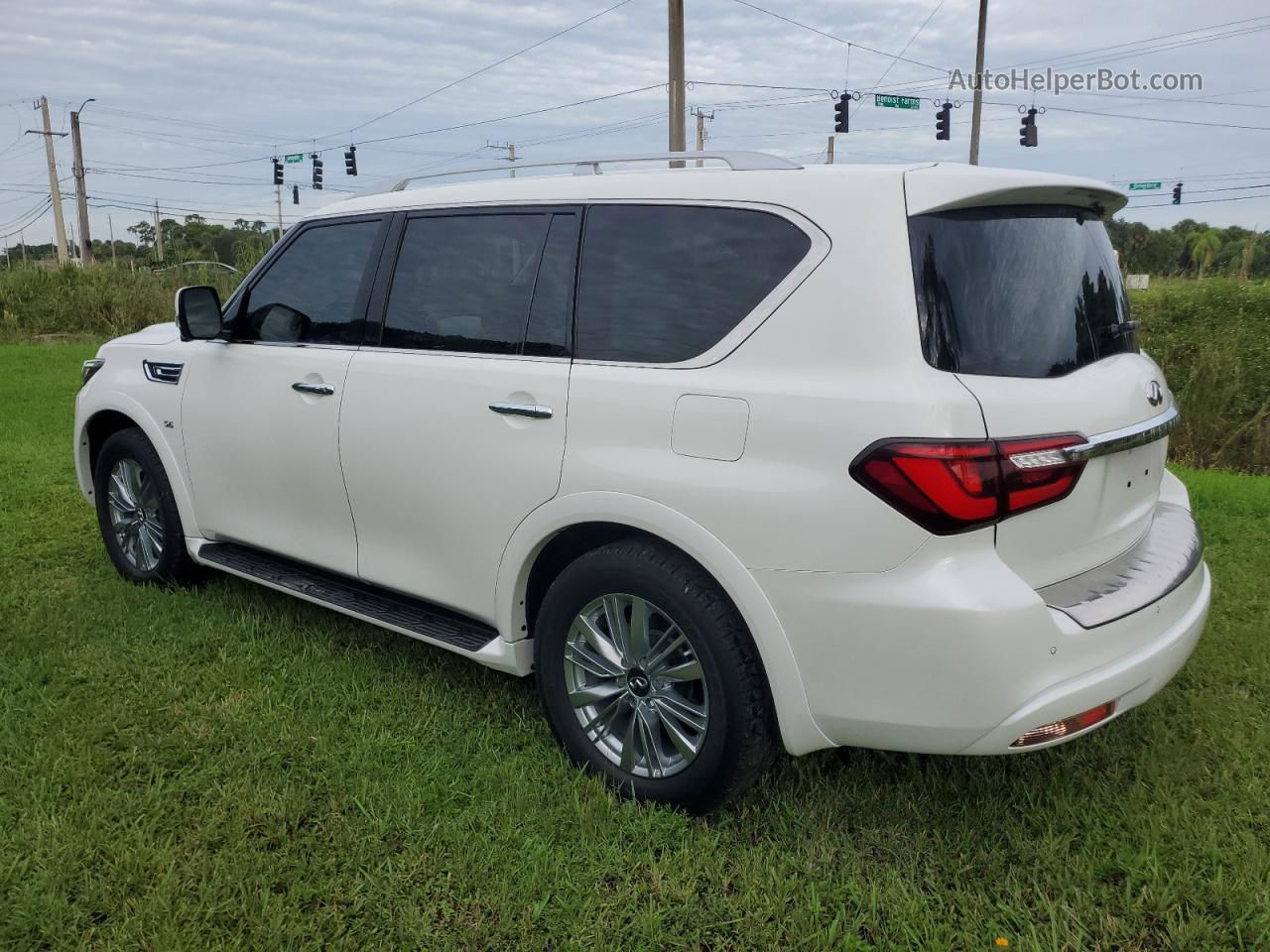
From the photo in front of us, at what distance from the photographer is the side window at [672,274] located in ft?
9.06

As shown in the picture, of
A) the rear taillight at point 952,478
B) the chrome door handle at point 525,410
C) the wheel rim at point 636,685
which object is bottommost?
the wheel rim at point 636,685

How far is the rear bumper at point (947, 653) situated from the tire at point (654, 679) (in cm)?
21

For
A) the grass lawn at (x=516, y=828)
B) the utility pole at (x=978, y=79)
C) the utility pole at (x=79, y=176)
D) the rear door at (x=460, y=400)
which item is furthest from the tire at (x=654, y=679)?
the utility pole at (x=79, y=176)

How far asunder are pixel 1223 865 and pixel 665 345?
2.05 metres

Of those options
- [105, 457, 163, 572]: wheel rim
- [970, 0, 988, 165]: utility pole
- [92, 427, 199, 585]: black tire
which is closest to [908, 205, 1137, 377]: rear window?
[92, 427, 199, 585]: black tire

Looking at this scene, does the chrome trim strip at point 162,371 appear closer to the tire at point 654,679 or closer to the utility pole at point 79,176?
the tire at point 654,679

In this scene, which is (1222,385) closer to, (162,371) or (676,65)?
(162,371)

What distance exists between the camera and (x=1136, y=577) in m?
2.79

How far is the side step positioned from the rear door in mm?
81

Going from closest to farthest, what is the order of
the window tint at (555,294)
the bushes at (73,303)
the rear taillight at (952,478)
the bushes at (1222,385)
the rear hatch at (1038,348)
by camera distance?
the rear taillight at (952,478)
the rear hatch at (1038,348)
the window tint at (555,294)
the bushes at (1222,385)
the bushes at (73,303)

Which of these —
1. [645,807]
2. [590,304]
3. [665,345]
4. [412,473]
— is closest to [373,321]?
[412,473]

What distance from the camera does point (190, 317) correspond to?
4.27 m

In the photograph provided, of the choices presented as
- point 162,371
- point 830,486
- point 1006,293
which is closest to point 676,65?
point 162,371

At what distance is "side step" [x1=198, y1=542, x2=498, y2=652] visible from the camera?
11.3 ft
